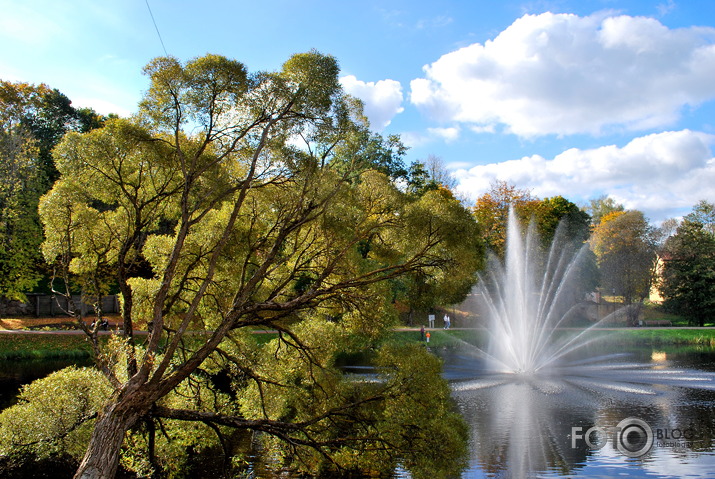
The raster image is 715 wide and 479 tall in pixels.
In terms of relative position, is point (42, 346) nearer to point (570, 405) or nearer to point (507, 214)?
point (570, 405)

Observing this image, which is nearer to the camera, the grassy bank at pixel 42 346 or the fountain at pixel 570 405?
the fountain at pixel 570 405

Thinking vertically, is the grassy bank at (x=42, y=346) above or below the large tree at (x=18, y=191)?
below

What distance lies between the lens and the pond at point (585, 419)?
47.0 ft

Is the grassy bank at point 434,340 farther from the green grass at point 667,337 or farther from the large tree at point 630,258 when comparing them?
the large tree at point 630,258

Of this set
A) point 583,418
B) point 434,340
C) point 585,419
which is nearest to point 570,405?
point 583,418

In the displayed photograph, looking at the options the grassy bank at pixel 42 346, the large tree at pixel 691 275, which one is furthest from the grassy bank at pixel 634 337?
the grassy bank at pixel 42 346

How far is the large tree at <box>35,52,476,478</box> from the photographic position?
1233 cm

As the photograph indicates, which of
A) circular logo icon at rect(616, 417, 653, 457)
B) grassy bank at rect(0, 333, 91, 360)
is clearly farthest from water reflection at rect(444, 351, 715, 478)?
grassy bank at rect(0, 333, 91, 360)

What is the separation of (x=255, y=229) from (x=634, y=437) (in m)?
13.9

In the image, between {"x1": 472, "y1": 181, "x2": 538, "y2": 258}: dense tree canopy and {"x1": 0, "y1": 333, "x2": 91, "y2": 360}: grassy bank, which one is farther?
{"x1": 472, "y1": 181, "x2": 538, "y2": 258}: dense tree canopy

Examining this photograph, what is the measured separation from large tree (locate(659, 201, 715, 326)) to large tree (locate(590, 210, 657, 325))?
2.02 meters

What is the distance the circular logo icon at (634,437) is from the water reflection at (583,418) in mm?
198

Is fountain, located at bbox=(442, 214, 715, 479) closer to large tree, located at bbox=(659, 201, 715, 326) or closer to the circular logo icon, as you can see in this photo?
the circular logo icon

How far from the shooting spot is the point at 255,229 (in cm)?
1612
